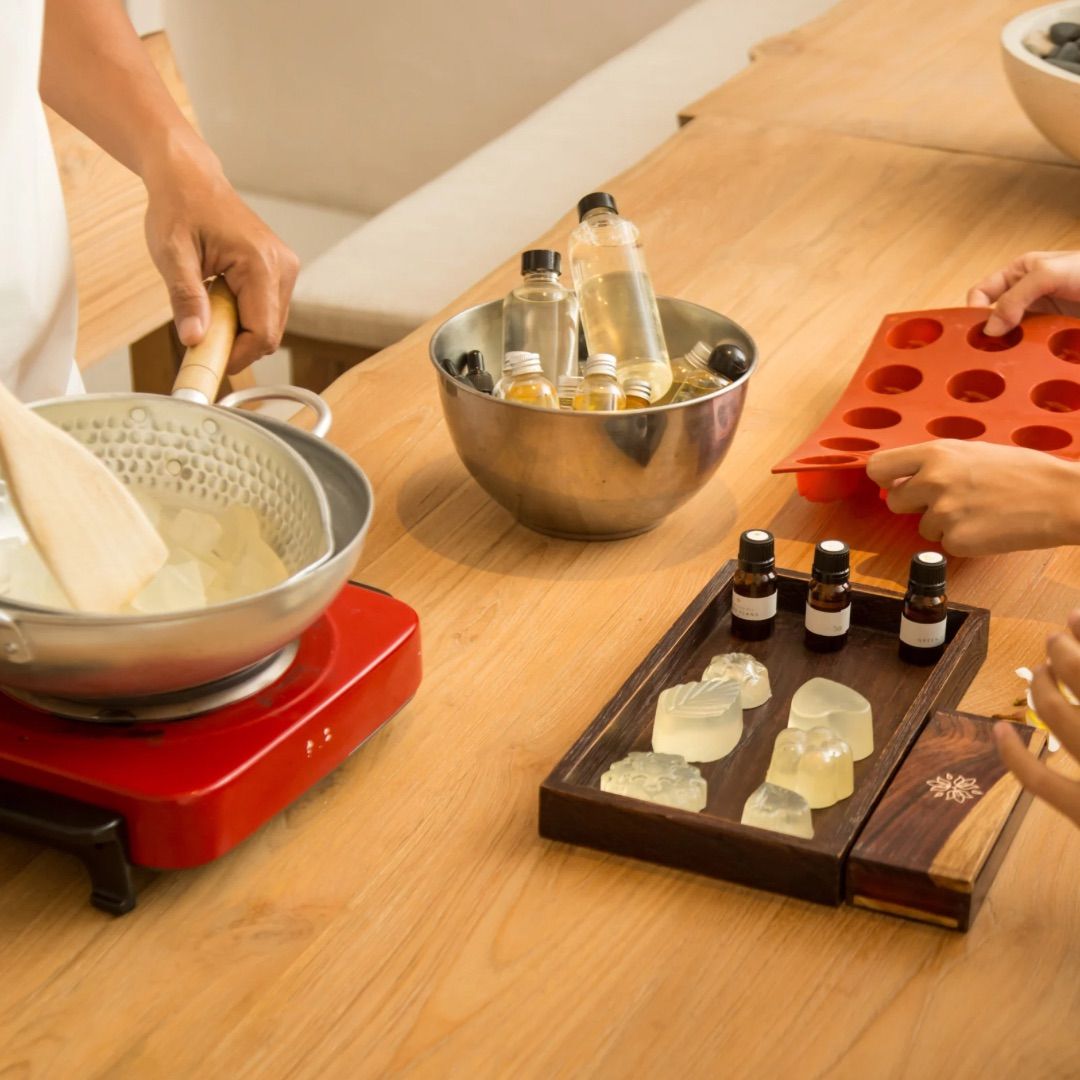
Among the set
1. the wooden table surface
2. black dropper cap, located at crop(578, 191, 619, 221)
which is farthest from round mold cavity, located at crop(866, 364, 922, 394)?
black dropper cap, located at crop(578, 191, 619, 221)

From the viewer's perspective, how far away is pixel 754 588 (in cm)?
114

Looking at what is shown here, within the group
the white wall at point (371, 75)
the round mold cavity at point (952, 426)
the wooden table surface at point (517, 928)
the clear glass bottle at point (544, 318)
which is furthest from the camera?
the white wall at point (371, 75)

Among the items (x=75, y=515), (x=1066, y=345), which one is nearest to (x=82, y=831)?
(x=75, y=515)

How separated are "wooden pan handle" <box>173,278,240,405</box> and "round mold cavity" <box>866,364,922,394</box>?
1.99ft

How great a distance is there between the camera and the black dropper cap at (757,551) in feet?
3.68

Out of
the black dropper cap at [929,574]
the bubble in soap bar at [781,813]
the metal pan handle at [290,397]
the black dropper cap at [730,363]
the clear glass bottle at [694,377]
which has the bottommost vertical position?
the bubble in soap bar at [781,813]

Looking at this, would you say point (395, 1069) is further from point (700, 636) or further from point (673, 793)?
point (700, 636)

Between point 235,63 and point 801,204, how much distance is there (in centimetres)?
225

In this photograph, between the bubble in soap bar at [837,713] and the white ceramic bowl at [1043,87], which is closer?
the bubble in soap bar at [837,713]

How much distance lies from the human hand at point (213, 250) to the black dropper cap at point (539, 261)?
0.22m

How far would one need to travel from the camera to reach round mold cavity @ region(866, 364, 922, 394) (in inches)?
58.4

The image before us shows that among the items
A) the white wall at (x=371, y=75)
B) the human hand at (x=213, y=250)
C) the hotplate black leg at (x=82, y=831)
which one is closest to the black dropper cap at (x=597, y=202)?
the human hand at (x=213, y=250)

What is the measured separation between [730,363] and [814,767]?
1.36 ft

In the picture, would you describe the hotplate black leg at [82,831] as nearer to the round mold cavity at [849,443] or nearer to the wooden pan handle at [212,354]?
the wooden pan handle at [212,354]
